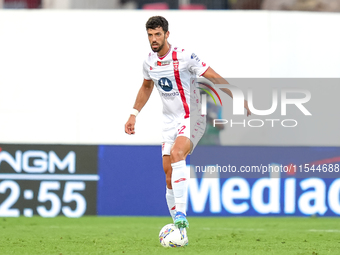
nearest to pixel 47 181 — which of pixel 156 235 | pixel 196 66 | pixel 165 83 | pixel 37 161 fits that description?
pixel 37 161

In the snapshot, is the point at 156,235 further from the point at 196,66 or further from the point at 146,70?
the point at 196,66

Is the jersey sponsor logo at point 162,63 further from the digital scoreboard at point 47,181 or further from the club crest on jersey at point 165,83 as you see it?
the digital scoreboard at point 47,181

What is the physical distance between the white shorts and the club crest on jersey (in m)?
0.36

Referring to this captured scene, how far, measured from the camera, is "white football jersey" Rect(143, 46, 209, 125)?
20.7 ft

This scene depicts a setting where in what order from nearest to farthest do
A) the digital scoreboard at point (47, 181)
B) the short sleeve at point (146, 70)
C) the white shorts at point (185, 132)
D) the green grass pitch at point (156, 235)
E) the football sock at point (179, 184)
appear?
the green grass pitch at point (156, 235)
the football sock at point (179, 184)
the white shorts at point (185, 132)
the short sleeve at point (146, 70)
the digital scoreboard at point (47, 181)

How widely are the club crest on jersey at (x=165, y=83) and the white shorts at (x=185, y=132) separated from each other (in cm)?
36

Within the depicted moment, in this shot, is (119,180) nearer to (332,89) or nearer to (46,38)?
(46,38)

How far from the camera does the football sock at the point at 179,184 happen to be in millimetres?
6137

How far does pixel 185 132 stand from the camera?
6277mm

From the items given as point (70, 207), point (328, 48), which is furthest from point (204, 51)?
point (70, 207)

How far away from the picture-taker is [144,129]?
37.5 ft

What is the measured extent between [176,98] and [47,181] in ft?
13.3

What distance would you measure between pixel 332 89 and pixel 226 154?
281 cm

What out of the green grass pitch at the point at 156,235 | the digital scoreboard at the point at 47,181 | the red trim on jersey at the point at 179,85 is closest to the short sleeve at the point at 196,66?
the red trim on jersey at the point at 179,85
